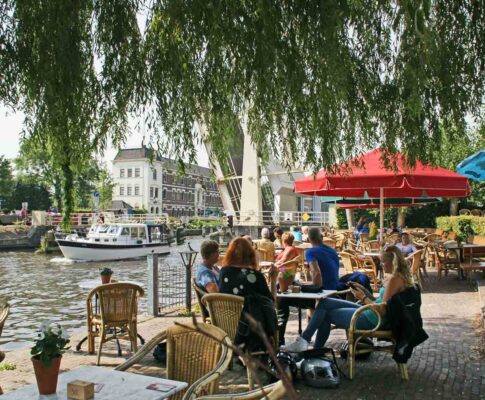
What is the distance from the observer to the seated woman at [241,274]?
16.7 feet

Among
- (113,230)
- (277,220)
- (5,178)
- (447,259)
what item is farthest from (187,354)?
(5,178)

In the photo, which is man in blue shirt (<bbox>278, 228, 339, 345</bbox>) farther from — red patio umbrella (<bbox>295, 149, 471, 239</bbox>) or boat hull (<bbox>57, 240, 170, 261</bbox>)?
boat hull (<bbox>57, 240, 170, 261</bbox>)

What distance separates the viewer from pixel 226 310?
506 cm

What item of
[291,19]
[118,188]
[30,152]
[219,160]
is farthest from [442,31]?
[118,188]

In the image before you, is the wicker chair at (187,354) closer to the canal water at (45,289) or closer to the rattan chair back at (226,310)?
the rattan chair back at (226,310)

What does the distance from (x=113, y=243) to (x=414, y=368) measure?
99.7 feet

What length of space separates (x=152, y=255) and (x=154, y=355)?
2.88m

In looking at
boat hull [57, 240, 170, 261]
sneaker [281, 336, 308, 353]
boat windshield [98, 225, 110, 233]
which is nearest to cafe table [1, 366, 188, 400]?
sneaker [281, 336, 308, 353]

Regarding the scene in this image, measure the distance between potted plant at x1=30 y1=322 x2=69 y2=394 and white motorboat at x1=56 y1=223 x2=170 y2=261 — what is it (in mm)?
29137

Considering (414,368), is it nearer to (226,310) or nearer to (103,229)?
(226,310)

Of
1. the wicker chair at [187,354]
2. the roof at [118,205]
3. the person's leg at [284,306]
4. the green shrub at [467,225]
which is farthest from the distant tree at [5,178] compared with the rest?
the wicker chair at [187,354]

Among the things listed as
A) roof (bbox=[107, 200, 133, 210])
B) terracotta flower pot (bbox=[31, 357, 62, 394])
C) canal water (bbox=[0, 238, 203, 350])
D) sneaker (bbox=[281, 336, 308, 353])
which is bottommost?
canal water (bbox=[0, 238, 203, 350])

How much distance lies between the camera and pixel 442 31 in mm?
4512

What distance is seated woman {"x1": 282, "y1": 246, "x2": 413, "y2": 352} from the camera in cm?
500
